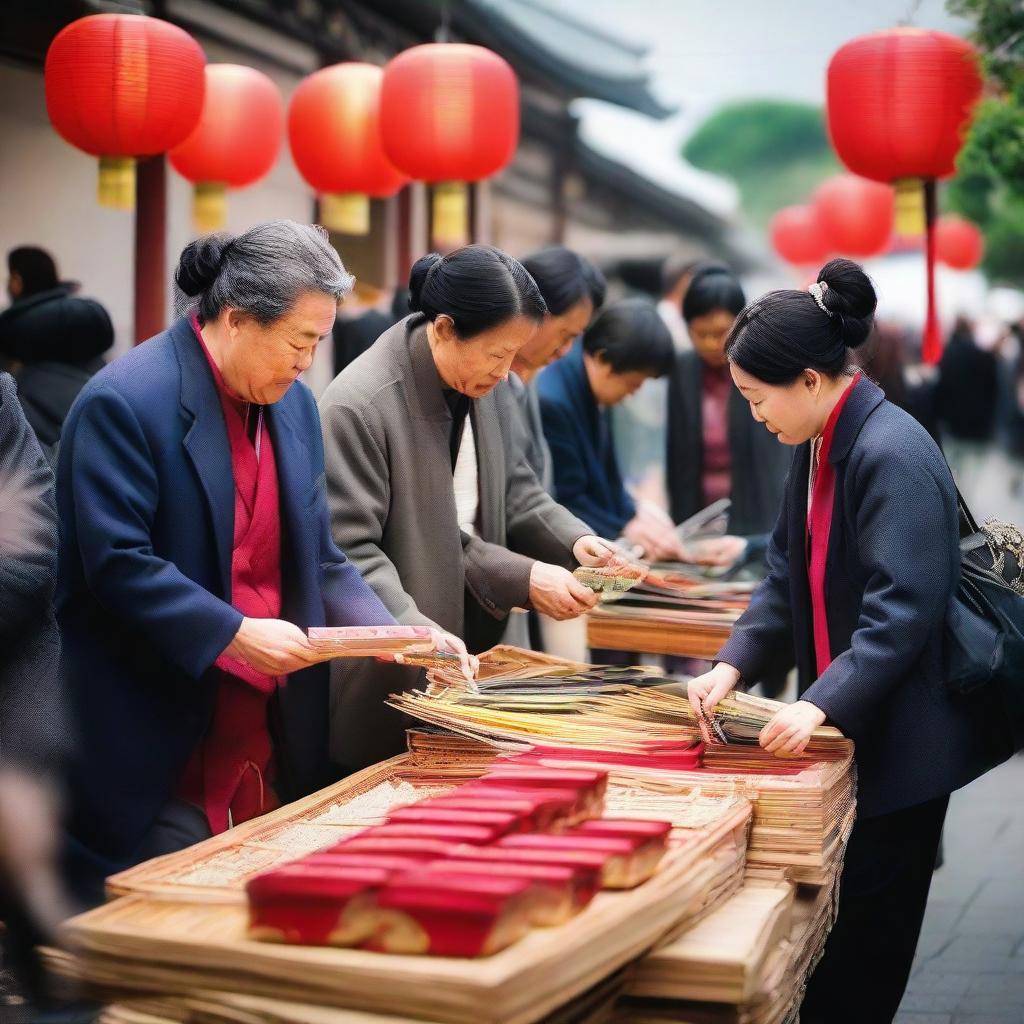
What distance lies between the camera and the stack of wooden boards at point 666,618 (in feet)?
16.2

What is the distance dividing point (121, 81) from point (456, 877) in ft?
15.3

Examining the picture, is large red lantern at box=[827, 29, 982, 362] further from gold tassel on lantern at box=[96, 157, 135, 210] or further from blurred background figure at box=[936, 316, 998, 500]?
blurred background figure at box=[936, 316, 998, 500]

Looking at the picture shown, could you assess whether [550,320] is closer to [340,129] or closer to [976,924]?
[976,924]

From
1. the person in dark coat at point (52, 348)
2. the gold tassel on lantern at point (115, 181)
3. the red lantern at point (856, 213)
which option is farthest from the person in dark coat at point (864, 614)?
→ the red lantern at point (856, 213)

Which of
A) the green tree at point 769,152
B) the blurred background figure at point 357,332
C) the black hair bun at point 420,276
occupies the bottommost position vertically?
the green tree at point 769,152

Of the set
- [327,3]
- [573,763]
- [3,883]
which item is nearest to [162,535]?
[3,883]

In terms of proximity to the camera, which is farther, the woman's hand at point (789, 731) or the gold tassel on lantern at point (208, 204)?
the gold tassel on lantern at point (208, 204)

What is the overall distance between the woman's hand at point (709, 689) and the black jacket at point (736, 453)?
285 cm

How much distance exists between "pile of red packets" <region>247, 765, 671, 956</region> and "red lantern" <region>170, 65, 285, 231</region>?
5556 millimetres

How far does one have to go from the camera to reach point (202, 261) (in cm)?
323

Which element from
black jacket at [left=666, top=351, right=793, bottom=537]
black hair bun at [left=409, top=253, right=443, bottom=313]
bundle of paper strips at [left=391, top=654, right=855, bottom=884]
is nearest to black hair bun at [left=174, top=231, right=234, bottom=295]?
black hair bun at [left=409, top=253, right=443, bottom=313]

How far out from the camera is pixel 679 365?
6.66 meters

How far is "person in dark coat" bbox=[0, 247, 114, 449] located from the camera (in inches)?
215

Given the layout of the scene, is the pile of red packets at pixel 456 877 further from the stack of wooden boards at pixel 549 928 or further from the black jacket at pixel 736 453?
the black jacket at pixel 736 453
